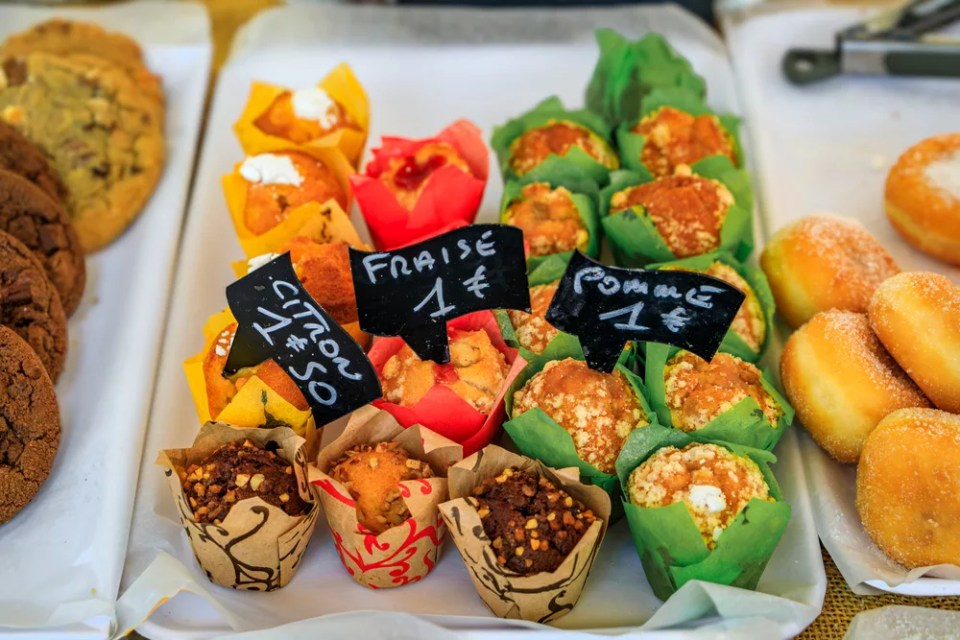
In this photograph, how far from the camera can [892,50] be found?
2949 millimetres

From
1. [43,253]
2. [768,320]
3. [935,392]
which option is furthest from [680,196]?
[43,253]

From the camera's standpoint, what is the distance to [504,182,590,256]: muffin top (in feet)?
7.42

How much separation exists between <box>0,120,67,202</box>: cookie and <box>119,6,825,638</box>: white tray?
0.38m

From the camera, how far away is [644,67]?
277 cm

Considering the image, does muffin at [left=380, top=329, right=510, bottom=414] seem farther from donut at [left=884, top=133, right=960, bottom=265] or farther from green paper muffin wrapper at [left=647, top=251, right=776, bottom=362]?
donut at [left=884, top=133, right=960, bottom=265]

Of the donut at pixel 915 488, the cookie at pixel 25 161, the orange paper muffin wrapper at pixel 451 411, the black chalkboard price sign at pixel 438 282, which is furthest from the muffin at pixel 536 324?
the cookie at pixel 25 161

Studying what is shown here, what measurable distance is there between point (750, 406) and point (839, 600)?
46cm

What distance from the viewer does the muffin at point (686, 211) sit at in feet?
7.32

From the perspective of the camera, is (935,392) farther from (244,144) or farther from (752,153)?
(244,144)

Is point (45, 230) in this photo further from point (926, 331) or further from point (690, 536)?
point (926, 331)

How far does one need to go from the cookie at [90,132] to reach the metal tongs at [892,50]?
2.07m

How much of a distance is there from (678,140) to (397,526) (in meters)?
1.32

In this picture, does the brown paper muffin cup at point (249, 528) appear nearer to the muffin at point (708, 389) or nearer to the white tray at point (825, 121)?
the muffin at point (708, 389)

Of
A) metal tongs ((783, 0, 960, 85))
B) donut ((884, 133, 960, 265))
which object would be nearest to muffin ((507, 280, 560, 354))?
donut ((884, 133, 960, 265))
